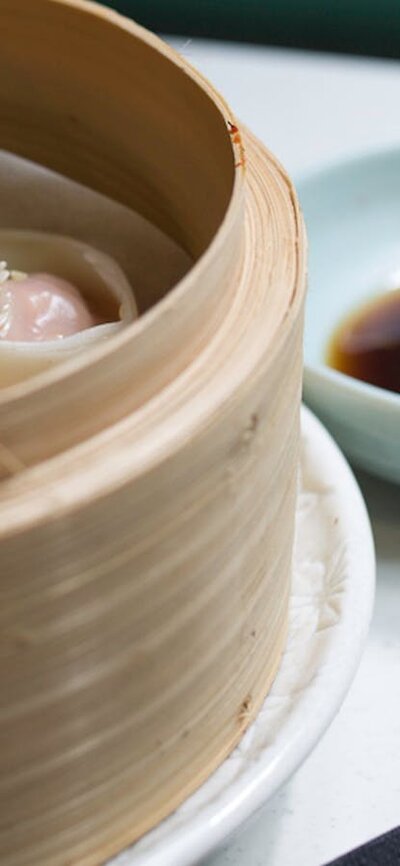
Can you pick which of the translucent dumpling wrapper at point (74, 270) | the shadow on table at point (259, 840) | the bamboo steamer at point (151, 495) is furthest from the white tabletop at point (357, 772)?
the translucent dumpling wrapper at point (74, 270)

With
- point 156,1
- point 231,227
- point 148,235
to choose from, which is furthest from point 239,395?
point 156,1

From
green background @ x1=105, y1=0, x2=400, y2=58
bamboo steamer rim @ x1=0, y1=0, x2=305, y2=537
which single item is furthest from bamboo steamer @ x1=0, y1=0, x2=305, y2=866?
green background @ x1=105, y1=0, x2=400, y2=58

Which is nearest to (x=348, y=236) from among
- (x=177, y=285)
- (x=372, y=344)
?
(x=372, y=344)

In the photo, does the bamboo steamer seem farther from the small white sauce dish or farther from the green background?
the green background

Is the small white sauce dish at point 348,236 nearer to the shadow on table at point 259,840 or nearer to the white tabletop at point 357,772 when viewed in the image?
the white tabletop at point 357,772

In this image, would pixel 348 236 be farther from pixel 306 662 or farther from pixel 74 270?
pixel 306 662

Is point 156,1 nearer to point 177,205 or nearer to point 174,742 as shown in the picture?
point 177,205
